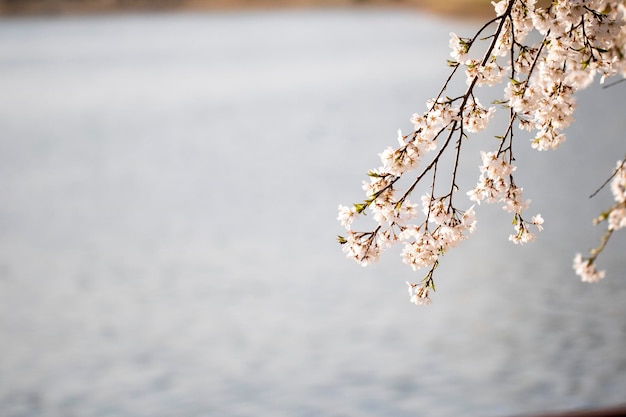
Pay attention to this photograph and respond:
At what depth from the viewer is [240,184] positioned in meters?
9.37

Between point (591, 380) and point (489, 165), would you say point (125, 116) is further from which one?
point (489, 165)

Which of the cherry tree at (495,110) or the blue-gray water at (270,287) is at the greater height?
the blue-gray water at (270,287)

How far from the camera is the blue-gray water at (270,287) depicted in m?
4.47

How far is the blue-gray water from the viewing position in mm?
4469

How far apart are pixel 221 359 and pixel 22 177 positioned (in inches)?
245

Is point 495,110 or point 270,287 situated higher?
point 270,287

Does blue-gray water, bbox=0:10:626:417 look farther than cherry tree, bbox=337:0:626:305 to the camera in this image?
Yes

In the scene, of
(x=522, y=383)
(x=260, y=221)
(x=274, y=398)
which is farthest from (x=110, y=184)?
(x=522, y=383)

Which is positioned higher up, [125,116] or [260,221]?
[125,116]

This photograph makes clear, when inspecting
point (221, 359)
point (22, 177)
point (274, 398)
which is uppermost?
point (22, 177)

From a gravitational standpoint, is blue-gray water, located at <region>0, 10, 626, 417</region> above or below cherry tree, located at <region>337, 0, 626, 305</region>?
above

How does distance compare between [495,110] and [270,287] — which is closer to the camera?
[495,110]

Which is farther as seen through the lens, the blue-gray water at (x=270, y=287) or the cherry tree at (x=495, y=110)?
the blue-gray water at (x=270, y=287)

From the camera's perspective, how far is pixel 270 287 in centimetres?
596
